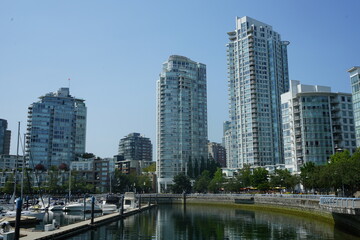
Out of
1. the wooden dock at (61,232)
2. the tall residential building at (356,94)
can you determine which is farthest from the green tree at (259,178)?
the wooden dock at (61,232)

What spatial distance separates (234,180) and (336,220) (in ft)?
323

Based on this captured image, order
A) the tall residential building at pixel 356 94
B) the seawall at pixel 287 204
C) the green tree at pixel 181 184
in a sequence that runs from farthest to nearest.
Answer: the green tree at pixel 181 184
the tall residential building at pixel 356 94
the seawall at pixel 287 204

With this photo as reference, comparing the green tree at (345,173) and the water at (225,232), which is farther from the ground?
the green tree at (345,173)

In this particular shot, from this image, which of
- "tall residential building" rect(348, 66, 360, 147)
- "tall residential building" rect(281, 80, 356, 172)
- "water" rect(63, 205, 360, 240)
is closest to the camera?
"water" rect(63, 205, 360, 240)

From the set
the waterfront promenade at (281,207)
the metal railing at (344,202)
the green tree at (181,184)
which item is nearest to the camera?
the metal railing at (344,202)

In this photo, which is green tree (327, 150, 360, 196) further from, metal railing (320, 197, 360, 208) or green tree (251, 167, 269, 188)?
green tree (251, 167, 269, 188)

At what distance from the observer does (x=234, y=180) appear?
15812cm

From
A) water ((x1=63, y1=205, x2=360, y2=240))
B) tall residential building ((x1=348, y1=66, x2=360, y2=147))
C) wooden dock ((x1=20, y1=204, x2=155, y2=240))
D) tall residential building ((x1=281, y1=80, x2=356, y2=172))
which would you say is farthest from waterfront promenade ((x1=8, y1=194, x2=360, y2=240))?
tall residential building ((x1=281, y1=80, x2=356, y2=172))

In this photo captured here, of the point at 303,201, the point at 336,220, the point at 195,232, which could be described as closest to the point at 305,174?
the point at 303,201

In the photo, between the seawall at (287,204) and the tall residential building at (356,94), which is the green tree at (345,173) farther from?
the tall residential building at (356,94)

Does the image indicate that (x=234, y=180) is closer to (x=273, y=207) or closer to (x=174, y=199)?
(x=174, y=199)

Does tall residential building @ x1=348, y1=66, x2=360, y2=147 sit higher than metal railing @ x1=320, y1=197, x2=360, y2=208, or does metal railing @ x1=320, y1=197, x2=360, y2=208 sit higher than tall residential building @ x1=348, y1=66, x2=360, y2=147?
tall residential building @ x1=348, y1=66, x2=360, y2=147

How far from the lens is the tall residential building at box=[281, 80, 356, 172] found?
5536 inches

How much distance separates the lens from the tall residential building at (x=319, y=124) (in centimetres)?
14062
